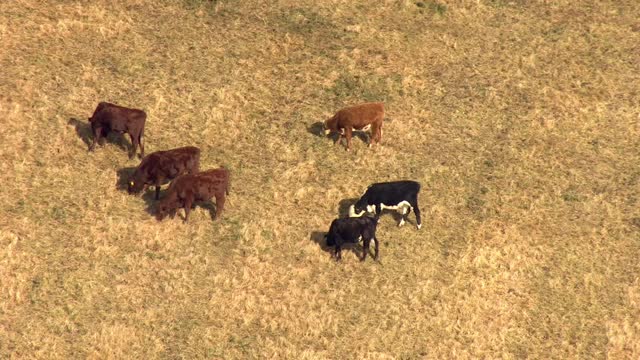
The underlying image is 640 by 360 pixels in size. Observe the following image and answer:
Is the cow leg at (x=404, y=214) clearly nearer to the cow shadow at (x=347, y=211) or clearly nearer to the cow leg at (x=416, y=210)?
the cow shadow at (x=347, y=211)

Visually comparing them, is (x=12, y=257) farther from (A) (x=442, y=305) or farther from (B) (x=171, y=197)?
(A) (x=442, y=305)

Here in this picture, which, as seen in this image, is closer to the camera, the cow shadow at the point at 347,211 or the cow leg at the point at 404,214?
the cow leg at the point at 404,214

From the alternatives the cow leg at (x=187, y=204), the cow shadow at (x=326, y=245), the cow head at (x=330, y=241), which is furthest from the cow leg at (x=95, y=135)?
the cow head at (x=330, y=241)

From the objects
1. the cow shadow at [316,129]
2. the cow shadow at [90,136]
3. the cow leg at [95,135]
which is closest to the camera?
the cow leg at [95,135]

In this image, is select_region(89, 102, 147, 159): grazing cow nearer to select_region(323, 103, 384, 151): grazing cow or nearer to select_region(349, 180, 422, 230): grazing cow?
select_region(323, 103, 384, 151): grazing cow

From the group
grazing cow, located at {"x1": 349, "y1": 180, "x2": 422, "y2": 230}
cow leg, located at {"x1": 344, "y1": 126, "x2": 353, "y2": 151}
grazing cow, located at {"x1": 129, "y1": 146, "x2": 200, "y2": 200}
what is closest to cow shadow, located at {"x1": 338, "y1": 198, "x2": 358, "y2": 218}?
grazing cow, located at {"x1": 349, "y1": 180, "x2": 422, "y2": 230}

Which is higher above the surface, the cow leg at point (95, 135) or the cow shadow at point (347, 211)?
the cow leg at point (95, 135)

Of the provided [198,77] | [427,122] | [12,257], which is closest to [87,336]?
[12,257]
